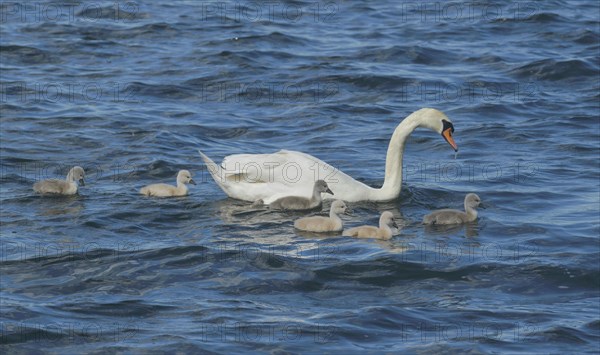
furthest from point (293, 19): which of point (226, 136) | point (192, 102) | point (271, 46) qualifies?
point (226, 136)

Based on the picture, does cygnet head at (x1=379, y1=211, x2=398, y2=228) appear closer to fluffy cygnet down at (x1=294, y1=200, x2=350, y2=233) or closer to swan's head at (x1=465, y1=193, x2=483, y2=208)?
fluffy cygnet down at (x1=294, y1=200, x2=350, y2=233)

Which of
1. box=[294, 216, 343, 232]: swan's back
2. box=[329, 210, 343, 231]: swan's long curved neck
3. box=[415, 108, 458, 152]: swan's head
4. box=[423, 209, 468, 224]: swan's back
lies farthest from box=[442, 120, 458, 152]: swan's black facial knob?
box=[294, 216, 343, 232]: swan's back

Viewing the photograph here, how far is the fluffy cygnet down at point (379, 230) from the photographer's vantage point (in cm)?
1305

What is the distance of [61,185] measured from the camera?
1419cm

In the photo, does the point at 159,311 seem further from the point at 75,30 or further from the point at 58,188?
the point at 75,30

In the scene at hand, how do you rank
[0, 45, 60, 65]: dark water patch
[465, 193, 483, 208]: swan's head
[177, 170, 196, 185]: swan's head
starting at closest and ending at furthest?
[465, 193, 483, 208]: swan's head → [177, 170, 196, 185]: swan's head → [0, 45, 60, 65]: dark water patch

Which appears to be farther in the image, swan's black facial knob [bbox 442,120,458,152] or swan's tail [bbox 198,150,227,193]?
swan's black facial knob [bbox 442,120,458,152]

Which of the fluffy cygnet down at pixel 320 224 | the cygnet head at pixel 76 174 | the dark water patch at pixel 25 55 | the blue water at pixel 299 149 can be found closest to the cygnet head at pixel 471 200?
the blue water at pixel 299 149

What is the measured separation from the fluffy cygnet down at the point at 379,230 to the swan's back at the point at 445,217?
580mm

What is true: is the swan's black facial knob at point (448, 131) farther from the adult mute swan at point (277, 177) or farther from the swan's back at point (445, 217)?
the swan's back at point (445, 217)

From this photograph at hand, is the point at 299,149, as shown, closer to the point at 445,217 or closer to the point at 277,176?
the point at 277,176

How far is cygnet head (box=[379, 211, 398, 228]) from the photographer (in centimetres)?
1312

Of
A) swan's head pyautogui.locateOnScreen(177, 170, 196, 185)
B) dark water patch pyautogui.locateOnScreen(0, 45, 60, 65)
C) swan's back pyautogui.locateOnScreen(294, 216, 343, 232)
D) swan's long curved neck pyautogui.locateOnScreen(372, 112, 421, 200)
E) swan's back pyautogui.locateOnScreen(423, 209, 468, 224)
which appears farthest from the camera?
dark water patch pyautogui.locateOnScreen(0, 45, 60, 65)

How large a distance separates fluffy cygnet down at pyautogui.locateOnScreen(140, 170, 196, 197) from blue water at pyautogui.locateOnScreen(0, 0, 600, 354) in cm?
15
